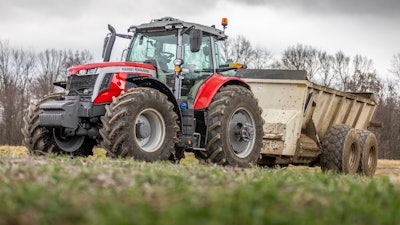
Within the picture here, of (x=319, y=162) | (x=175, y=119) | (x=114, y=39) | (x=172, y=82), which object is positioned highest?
(x=114, y=39)

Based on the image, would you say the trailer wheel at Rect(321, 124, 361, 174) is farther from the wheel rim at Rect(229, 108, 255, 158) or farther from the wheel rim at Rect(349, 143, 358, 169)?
the wheel rim at Rect(229, 108, 255, 158)

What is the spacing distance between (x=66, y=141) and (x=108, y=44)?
2.02 metres

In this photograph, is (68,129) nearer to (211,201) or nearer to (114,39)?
(114,39)

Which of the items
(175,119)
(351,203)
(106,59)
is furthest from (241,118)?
(351,203)

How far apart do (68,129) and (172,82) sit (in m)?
2.00

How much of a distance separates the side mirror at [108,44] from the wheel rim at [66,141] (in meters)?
1.63

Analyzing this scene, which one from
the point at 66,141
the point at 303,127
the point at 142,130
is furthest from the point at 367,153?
the point at 66,141

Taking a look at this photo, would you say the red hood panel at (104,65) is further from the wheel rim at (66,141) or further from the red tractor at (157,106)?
the wheel rim at (66,141)

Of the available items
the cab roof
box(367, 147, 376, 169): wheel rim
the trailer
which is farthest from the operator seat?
box(367, 147, 376, 169): wheel rim

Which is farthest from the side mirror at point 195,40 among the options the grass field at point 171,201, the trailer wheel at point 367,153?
the trailer wheel at point 367,153

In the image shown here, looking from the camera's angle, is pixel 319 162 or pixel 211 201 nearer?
pixel 211 201

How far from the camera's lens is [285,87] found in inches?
505

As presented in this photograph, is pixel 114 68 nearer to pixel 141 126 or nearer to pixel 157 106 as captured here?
pixel 157 106

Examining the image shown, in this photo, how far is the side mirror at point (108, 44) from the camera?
35.9 ft
